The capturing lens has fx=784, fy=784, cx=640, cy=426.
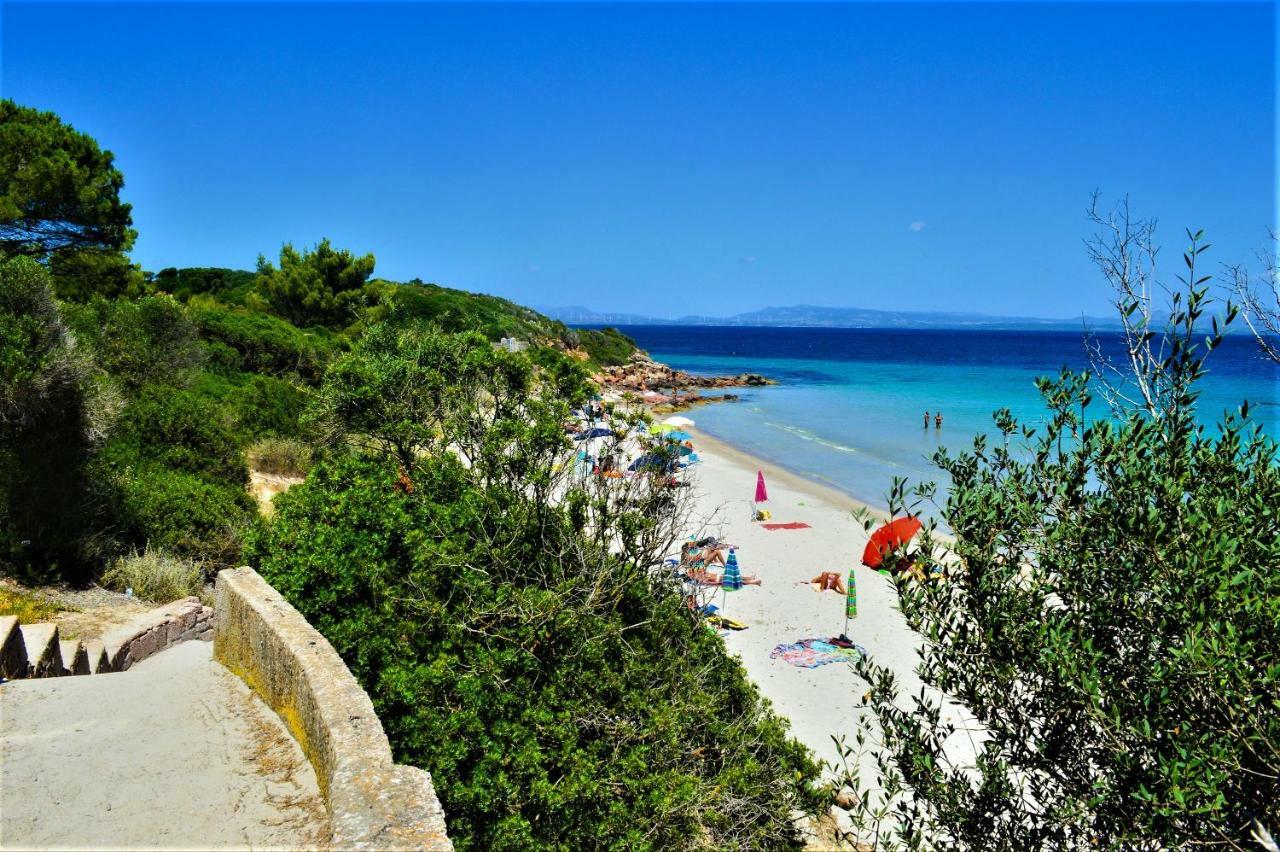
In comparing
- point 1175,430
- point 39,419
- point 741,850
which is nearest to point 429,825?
point 741,850

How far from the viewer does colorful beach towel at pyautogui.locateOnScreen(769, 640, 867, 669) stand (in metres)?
13.7

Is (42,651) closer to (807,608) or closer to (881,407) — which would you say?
(807,608)

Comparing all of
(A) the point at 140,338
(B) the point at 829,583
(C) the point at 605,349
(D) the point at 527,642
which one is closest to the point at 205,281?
(C) the point at 605,349

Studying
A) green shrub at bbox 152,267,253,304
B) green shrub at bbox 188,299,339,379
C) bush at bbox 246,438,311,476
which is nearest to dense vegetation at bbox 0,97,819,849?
bush at bbox 246,438,311,476

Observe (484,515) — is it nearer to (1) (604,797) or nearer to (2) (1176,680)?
(1) (604,797)

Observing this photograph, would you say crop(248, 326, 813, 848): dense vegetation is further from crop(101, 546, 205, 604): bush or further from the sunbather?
the sunbather

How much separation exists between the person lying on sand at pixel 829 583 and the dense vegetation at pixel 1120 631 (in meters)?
12.4

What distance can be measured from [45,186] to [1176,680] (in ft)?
76.2

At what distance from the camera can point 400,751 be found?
19.7ft

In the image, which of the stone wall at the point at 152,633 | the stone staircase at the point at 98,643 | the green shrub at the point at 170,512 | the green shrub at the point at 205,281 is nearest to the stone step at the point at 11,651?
the stone staircase at the point at 98,643

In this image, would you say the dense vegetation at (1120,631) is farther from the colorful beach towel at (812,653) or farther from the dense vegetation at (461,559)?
the colorful beach towel at (812,653)

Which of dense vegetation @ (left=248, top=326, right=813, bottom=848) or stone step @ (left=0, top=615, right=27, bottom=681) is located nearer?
stone step @ (left=0, top=615, right=27, bottom=681)

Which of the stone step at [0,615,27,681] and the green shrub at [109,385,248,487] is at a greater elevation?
the green shrub at [109,385,248,487]

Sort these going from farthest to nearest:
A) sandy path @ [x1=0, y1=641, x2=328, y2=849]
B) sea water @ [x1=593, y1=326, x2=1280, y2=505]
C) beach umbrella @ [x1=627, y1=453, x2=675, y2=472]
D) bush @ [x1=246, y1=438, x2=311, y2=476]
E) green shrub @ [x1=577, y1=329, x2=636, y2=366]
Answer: green shrub @ [x1=577, y1=329, x2=636, y2=366] → sea water @ [x1=593, y1=326, x2=1280, y2=505] → bush @ [x1=246, y1=438, x2=311, y2=476] → beach umbrella @ [x1=627, y1=453, x2=675, y2=472] → sandy path @ [x1=0, y1=641, x2=328, y2=849]
